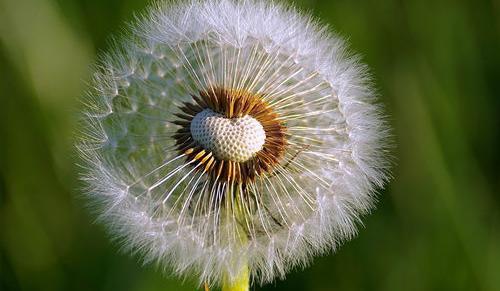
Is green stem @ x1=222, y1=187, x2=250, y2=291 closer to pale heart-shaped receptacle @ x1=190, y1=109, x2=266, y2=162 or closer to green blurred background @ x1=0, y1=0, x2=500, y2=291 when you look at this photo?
pale heart-shaped receptacle @ x1=190, y1=109, x2=266, y2=162

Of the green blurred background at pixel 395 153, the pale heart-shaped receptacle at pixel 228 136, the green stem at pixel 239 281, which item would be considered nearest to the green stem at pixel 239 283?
the green stem at pixel 239 281

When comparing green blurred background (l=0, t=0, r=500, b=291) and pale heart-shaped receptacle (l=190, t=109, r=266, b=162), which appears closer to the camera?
pale heart-shaped receptacle (l=190, t=109, r=266, b=162)

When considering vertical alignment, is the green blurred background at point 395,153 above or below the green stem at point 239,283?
above

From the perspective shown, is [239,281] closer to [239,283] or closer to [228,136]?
[239,283]

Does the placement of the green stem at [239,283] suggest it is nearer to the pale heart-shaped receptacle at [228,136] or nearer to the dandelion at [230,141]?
the dandelion at [230,141]

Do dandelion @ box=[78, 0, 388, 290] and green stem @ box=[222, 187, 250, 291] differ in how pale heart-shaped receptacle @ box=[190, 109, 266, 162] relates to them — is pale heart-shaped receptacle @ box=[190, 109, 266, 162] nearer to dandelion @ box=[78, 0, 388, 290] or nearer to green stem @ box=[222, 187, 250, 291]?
dandelion @ box=[78, 0, 388, 290]

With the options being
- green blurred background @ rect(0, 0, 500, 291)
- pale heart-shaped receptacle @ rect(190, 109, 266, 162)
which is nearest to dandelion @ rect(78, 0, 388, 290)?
pale heart-shaped receptacle @ rect(190, 109, 266, 162)

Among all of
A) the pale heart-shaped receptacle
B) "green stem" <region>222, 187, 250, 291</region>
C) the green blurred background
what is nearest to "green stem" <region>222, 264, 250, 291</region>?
"green stem" <region>222, 187, 250, 291</region>

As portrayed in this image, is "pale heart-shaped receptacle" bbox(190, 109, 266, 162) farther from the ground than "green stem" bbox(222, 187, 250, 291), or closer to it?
farther from the ground
